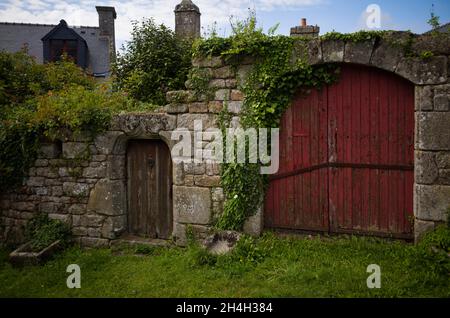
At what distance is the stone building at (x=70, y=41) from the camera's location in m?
14.1

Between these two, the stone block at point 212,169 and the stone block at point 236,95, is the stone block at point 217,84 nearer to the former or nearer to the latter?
the stone block at point 236,95

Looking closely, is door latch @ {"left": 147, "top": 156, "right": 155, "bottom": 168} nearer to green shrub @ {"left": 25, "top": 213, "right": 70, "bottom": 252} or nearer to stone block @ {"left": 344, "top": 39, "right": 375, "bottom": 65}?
green shrub @ {"left": 25, "top": 213, "right": 70, "bottom": 252}

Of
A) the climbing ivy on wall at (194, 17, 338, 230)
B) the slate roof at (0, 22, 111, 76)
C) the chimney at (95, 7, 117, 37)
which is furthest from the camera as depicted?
the chimney at (95, 7, 117, 37)

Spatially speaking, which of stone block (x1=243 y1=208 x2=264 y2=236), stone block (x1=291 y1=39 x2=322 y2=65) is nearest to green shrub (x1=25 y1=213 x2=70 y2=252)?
stone block (x1=243 y1=208 x2=264 y2=236)

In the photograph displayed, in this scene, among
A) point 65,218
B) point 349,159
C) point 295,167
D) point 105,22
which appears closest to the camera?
point 349,159

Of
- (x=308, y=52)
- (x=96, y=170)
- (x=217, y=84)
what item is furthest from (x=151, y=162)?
(x=308, y=52)

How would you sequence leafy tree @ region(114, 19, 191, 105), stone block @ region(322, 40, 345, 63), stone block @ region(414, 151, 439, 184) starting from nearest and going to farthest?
stone block @ region(414, 151, 439, 184)
stone block @ region(322, 40, 345, 63)
leafy tree @ region(114, 19, 191, 105)

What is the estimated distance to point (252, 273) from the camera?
4.27 meters

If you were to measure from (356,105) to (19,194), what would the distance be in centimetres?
Answer: 560

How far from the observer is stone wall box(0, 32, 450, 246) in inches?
172

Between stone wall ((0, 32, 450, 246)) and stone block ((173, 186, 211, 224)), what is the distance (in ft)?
0.05

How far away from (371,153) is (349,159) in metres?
0.29

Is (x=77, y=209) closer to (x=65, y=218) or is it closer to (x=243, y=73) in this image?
(x=65, y=218)
